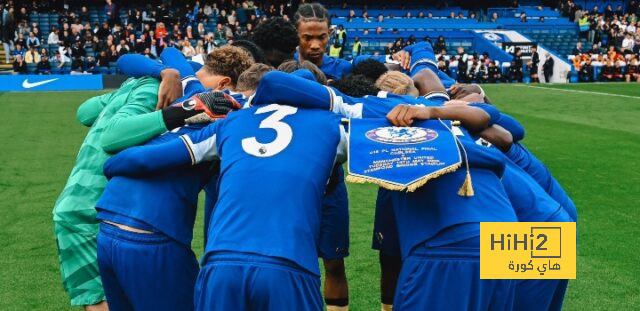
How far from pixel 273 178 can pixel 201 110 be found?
73 cm

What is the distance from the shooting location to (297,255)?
102 inches

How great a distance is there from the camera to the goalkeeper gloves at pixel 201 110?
3.22m

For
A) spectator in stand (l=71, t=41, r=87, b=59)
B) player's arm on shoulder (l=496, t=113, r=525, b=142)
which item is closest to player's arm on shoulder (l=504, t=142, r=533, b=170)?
player's arm on shoulder (l=496, t=113, r=525, b=142)

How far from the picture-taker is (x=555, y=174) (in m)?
9.41

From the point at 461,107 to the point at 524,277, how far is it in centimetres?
77

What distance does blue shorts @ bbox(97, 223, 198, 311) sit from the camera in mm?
3047

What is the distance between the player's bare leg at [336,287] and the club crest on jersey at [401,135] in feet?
6.50

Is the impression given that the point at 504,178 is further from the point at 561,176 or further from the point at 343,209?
the point at 561,176

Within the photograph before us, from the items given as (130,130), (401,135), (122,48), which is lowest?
(122,48)

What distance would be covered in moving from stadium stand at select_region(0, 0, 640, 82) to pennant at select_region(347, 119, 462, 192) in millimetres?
19690

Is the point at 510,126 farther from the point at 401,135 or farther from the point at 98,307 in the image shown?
the point at 98,307

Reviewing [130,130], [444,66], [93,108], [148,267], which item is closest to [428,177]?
[148,267]

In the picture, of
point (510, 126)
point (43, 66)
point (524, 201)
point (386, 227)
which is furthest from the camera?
point (43, 66)

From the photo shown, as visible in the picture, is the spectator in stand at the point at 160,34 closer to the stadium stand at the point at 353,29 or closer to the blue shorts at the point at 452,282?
the stadium stand at the point at 353,29
